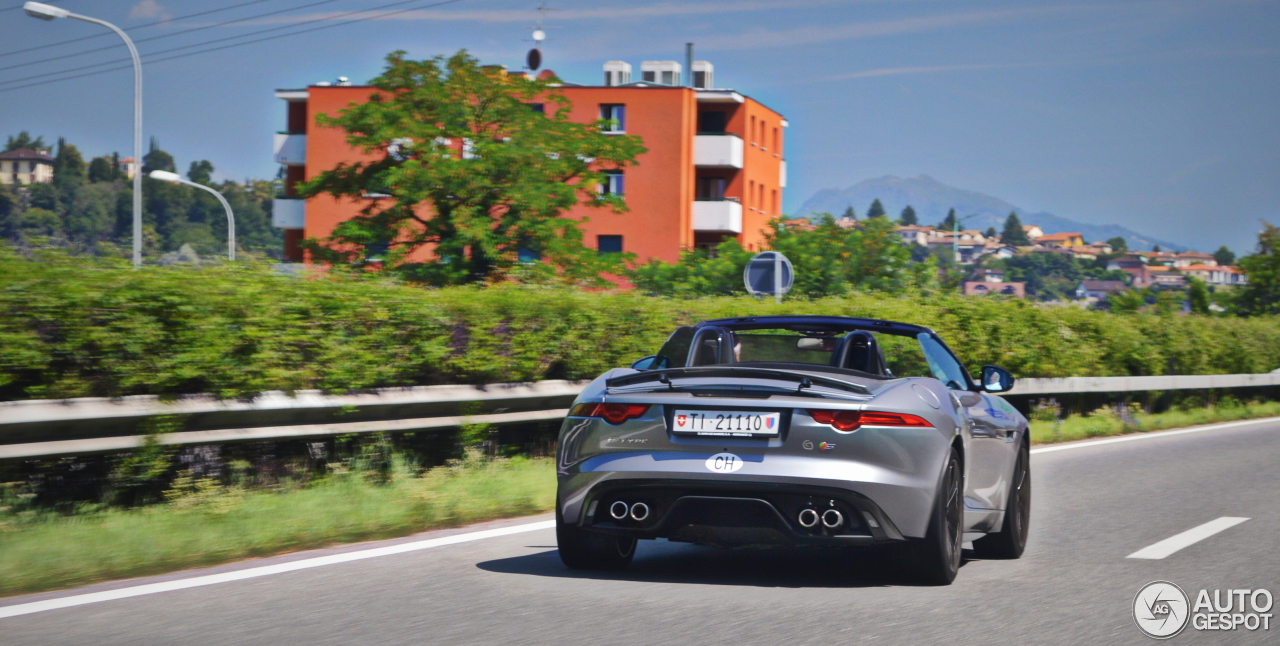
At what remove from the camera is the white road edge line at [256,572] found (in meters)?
5.84

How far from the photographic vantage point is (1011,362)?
1977 centimetres

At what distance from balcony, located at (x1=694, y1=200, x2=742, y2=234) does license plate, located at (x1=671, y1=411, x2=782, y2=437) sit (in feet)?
199

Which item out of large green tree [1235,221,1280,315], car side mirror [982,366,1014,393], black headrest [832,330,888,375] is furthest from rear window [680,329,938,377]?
large green tree [1235,221,1280,315]

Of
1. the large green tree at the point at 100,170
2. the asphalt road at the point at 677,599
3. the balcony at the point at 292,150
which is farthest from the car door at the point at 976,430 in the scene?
the large green tree at the point at 100,170

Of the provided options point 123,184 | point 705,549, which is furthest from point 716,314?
point 123,184

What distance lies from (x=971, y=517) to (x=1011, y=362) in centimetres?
1298

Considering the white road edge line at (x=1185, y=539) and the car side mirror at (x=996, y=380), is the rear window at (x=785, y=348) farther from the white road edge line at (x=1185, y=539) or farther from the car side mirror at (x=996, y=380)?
the white road edge line at (x=1185, y=539)

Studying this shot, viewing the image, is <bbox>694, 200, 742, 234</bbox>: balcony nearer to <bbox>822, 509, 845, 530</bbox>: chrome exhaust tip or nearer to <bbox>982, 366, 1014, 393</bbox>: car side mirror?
<bbox>982, 366, 1014, 393</bbox>: car side mirror

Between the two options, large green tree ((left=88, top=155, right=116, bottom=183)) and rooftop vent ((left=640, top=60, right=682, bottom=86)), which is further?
large green tree ((left=88, top=155, right=116, bottom=183))

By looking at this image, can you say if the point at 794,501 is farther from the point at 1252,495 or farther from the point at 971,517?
the point at 1252,495

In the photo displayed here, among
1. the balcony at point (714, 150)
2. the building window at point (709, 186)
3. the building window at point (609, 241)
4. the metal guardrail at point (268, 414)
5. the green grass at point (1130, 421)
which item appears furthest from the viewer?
the building window at point (709, 186)

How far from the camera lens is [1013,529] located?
7852mm

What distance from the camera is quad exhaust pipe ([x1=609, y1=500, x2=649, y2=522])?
21.0 ft

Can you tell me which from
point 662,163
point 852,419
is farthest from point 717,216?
point 852,419
